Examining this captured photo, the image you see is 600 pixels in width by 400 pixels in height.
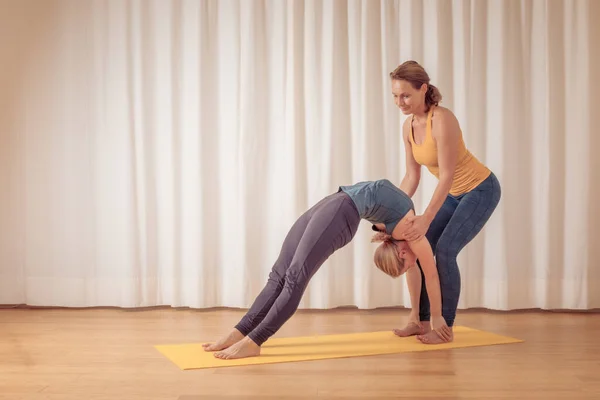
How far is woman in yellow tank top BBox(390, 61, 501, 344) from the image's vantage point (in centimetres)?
347

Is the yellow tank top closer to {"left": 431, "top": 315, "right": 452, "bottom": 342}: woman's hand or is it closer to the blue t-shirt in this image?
the blue t-shirt

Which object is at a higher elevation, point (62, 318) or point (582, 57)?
point (582, 57)

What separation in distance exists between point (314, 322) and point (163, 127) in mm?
1517

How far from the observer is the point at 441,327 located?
3.56 meters

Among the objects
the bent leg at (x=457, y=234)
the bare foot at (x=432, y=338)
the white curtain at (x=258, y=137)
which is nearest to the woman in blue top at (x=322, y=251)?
the bent leg at (x=457, y=234)

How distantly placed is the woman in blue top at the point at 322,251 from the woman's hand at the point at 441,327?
0.51 ft

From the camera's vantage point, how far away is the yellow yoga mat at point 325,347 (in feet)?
10.4

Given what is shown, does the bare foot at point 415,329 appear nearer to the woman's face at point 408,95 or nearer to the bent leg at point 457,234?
the bent leg at point 457,234

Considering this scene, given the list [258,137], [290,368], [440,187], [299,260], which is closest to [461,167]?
[440,187]

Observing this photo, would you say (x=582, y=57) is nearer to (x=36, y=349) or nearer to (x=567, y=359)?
(x=567, y=359)

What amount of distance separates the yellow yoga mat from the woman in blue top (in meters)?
0.08

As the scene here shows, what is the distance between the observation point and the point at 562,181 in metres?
4.73

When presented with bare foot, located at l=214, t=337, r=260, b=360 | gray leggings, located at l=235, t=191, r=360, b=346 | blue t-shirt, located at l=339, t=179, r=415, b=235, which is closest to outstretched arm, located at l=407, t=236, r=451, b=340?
blue t-shirt, located at l=339, t=179, r=415, b=235

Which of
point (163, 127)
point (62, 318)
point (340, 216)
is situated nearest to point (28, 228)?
point (62, 318)
